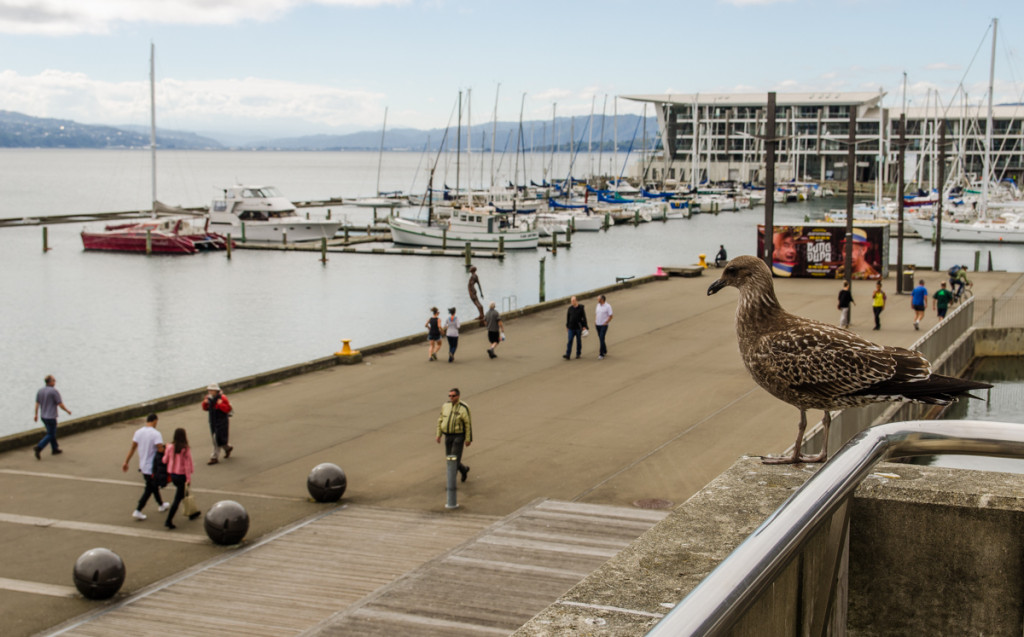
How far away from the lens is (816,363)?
532 cm

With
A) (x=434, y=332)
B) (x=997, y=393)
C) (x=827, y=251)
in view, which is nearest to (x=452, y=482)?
(x=434, y=332)

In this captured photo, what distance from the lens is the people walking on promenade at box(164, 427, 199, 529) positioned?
47.6ft

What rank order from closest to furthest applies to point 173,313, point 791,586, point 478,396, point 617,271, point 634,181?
point 791,586
point 478,396
point 173,313
point 617,271
point 634,181

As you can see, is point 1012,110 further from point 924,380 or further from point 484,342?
point 924,380

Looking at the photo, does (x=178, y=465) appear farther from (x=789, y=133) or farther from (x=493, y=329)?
(x=789, y=133)

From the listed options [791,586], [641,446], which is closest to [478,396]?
[641,446]

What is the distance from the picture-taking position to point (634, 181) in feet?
572

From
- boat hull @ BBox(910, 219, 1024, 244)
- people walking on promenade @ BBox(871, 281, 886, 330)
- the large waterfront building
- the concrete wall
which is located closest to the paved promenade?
people walking on promenade @ BBox(871, 281, 886, 330)

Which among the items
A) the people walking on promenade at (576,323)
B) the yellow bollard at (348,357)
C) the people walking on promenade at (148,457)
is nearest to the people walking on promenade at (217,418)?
the people walking on promenade at (148,457)

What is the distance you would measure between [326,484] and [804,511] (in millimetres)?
13707

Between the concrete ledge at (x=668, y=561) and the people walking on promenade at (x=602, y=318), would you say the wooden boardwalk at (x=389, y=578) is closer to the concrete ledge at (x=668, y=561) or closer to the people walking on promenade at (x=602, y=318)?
the concrete ledge at (x=668, y=561)

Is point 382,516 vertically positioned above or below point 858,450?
below

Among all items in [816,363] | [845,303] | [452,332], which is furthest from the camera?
[845,303]

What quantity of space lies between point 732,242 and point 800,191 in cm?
7015
